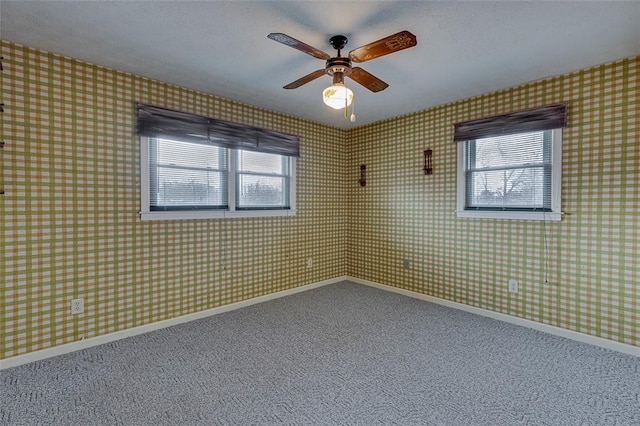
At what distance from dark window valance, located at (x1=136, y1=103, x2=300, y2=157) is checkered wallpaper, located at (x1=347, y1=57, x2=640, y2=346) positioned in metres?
1.41

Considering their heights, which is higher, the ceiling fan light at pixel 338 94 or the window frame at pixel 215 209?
the ceiling fan light at pixel 338 94

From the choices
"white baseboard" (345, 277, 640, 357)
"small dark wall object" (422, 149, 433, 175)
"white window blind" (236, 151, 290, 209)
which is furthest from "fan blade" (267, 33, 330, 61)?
"white baseboard" (345, 277, 640, 357)

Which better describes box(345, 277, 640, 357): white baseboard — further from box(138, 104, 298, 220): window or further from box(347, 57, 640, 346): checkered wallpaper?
box(138, 104, 298, 220): window

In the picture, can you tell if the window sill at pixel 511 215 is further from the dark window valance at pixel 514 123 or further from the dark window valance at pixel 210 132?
the dark window valance at pixel 210 132

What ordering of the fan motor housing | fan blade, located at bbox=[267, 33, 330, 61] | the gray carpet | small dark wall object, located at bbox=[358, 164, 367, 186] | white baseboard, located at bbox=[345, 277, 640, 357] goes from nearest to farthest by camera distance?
fan blade, located at bbox=[267, 33, 330, 61], the gray carpet, the fan motor housing, white baseboard, located at bbox=[345, 277, 640, 357], small dark wall object, located at bbox=[358, 164, 367, 186]

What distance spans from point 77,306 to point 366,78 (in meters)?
2.94

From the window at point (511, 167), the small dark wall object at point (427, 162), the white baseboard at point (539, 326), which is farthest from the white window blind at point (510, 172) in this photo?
the white baseboard at point (539, 326)

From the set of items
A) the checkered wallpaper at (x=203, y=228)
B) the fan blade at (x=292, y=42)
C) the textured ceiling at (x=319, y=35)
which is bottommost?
the checkered wallpaper at (x=203, y=228)

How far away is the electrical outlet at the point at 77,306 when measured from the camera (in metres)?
2.52

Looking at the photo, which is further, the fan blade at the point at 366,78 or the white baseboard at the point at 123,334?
the white baseboard at the point at 123,334

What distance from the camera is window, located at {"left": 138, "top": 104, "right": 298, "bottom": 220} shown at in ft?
9.67

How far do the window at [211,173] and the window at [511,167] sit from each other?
2.14m

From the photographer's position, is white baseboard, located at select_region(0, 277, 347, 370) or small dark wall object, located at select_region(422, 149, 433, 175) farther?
small dark wall object, located at select_region(422, 149, 433, 175)

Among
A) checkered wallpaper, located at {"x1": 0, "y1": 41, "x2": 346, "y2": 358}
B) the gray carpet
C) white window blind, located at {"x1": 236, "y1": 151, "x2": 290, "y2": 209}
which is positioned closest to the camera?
the gray carpet
